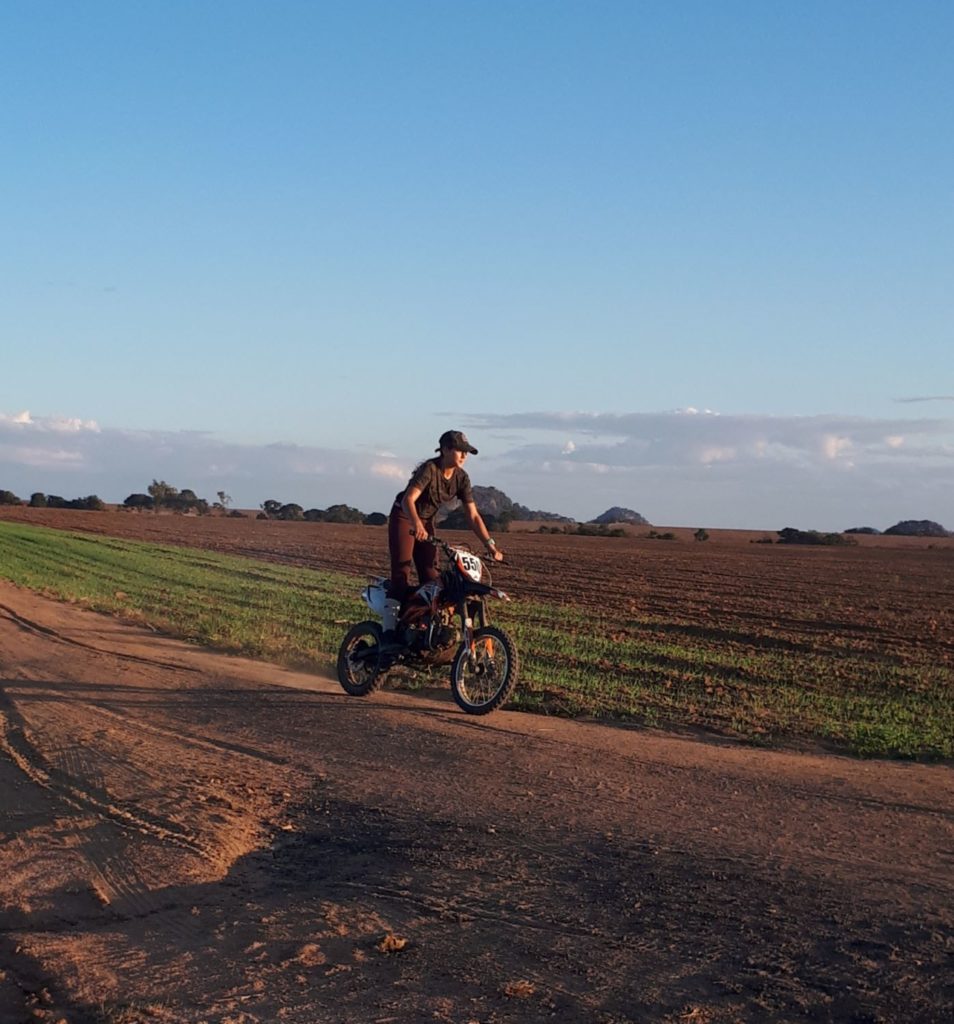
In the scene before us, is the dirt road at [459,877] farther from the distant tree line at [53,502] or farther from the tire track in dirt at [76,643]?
the distant tree line at [53,502]

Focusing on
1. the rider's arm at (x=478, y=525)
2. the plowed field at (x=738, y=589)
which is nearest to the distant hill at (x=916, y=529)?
the plowed field at (x=738, y=589)

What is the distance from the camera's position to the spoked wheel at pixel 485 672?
30.2 ft

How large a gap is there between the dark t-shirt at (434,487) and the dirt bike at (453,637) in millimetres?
332

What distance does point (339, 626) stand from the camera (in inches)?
661

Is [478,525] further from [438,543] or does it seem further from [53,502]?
[53,502]

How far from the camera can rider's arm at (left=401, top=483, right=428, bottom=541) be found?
31.6ft

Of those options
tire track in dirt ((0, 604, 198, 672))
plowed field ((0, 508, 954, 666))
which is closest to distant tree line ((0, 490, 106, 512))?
plowed field ((0, 508, 954, 666))

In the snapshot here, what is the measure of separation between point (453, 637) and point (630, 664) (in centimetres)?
419

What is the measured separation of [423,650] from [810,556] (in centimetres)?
5041

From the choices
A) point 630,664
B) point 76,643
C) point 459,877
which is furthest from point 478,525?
point 76,643

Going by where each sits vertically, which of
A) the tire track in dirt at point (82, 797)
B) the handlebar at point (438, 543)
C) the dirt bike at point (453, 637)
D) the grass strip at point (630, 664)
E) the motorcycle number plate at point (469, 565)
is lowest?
the tire track in dirt at point (82, 797)

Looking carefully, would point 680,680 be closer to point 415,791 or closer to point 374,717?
point 374,717

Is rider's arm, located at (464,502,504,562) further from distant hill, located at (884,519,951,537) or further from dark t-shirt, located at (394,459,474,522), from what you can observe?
distant hill, located at (884,519,951,537)

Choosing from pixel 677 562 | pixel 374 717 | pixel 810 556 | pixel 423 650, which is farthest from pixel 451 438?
pixel 810 556
